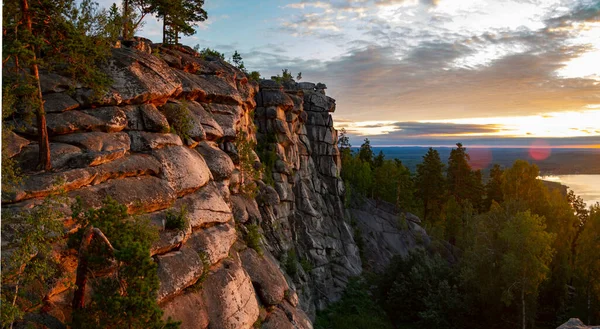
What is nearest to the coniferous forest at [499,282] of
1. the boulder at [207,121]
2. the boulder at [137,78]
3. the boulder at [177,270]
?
the boulder at [207,121]

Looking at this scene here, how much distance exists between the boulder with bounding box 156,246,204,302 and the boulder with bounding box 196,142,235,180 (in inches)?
331

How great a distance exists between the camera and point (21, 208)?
1327 centimetres

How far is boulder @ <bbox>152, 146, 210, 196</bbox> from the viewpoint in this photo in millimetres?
20500

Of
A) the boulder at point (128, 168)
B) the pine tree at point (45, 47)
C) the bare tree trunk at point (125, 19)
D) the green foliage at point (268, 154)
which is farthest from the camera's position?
the green foliage at point (268, 154)

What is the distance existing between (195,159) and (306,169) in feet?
105

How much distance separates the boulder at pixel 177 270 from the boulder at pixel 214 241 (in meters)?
0.97

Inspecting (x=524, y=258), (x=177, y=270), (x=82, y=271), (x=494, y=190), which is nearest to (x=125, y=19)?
(x=177, y=270)

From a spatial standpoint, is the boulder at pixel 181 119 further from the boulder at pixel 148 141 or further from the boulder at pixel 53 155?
the boulder at pixel 53 155

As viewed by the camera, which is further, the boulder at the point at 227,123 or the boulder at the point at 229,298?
the boulder at the point at 227,123

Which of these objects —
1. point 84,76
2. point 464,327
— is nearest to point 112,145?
point 84,76

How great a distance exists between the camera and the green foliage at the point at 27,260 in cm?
1085

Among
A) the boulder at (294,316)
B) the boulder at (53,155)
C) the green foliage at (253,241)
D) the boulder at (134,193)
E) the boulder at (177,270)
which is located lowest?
the boulder at (294,316)

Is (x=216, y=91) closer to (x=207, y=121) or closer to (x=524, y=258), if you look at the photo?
(x=207, y=121)

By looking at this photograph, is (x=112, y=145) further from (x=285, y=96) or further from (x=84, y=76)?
(x=285, y=96)
